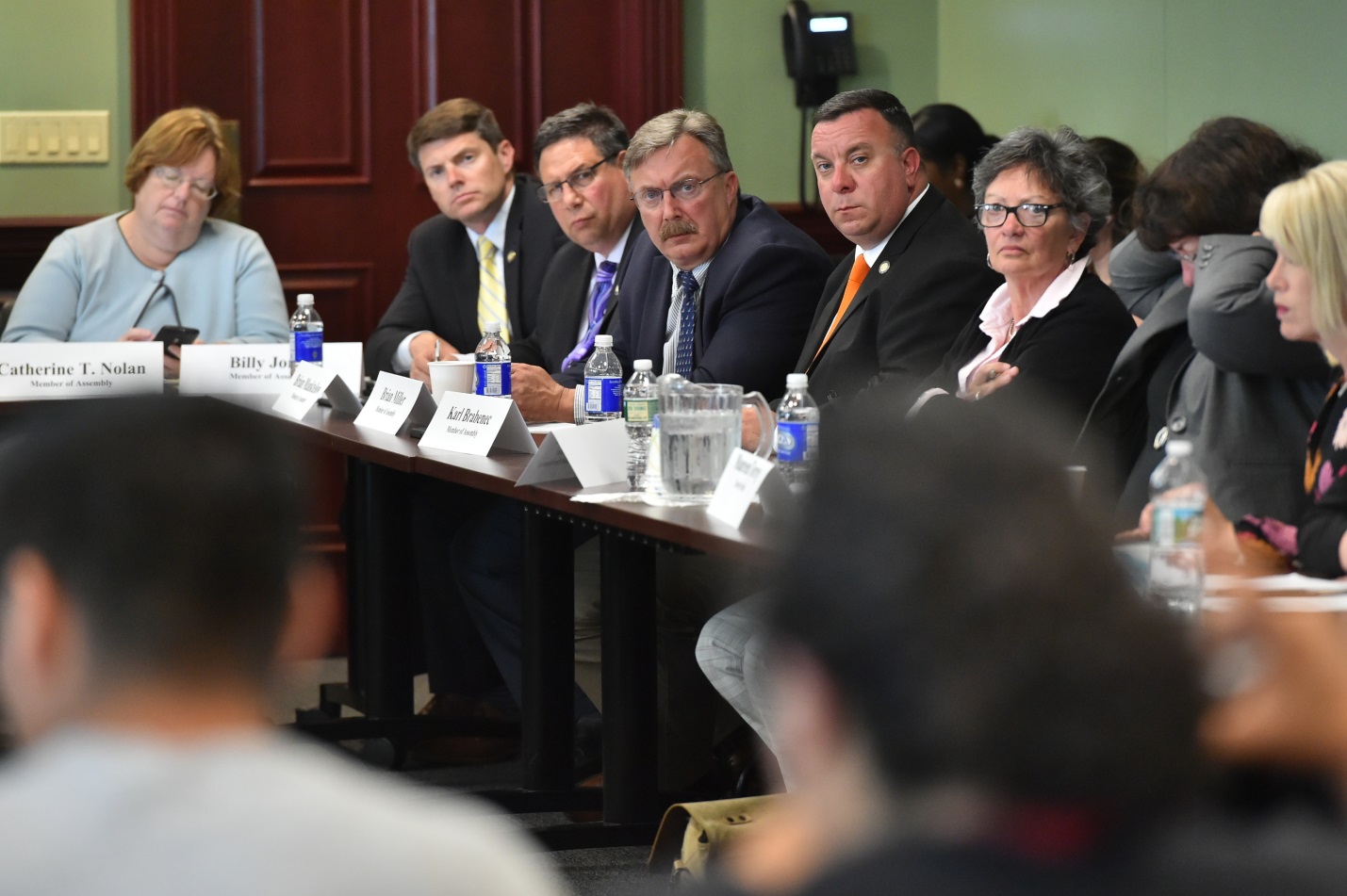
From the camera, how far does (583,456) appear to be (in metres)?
2.62

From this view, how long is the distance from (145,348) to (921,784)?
3460 millimetres

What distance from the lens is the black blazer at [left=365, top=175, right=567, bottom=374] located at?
4488 mm

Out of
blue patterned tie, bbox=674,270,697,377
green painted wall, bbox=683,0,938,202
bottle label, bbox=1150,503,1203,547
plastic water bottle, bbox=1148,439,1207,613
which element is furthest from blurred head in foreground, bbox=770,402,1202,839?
green painted wall, bbox=683,0,938,202

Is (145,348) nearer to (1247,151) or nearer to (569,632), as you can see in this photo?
(569,632)

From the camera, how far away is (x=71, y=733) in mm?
786

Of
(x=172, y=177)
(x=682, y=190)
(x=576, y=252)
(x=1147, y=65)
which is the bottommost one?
(x=576, y=252)

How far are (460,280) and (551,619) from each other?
71.5 inches

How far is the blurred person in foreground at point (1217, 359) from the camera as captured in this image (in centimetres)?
244

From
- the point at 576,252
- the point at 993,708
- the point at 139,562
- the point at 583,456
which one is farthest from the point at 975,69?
the point at 993,708

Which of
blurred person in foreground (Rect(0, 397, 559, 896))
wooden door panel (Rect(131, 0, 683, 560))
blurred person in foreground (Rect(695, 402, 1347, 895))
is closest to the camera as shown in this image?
blurred person in foreground (Rect(695, 402, 1347, 895))

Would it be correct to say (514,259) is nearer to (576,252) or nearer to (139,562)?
(576,252)

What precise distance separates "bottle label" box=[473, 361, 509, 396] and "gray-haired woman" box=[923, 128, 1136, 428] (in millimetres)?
899

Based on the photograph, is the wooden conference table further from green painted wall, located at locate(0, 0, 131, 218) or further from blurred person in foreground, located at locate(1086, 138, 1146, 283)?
green painted wall, located at locate(0, 0, 131, 218)

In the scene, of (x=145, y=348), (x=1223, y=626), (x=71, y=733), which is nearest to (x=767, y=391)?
(x=145, y=348)
